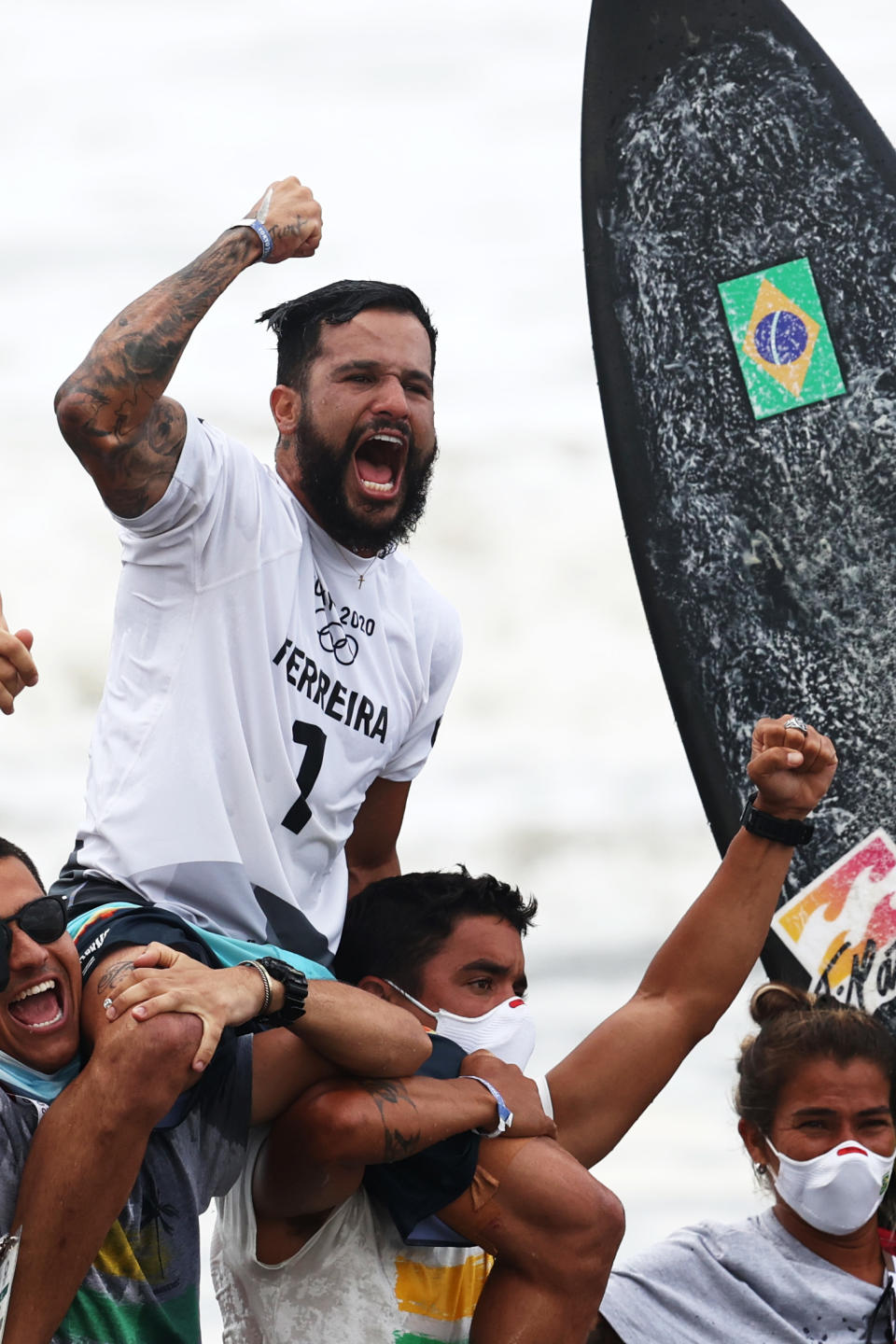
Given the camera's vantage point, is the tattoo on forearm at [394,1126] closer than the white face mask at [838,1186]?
Yes

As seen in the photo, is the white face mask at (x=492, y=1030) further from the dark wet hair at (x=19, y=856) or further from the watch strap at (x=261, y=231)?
the watch strap at (x=261, y=231)

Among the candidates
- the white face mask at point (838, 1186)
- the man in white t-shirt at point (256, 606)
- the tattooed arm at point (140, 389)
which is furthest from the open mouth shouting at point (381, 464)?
the white face mask at point (838, 1186)

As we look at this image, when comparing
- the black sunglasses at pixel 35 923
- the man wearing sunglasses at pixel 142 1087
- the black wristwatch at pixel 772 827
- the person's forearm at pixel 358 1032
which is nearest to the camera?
the man wearing sunglasses at pixel 142 1087

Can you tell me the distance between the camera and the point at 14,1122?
270 cm

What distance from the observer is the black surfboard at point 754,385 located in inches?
191

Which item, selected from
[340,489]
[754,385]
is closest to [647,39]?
[754,385]

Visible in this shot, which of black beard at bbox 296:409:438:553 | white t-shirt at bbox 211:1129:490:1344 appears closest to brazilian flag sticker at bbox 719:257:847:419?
black beard at bbox 296:409:438:553

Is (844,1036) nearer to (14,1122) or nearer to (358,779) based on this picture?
(358,779)

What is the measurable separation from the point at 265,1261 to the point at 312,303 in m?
2.01

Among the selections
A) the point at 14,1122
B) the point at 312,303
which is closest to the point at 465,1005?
the point at 14,1122

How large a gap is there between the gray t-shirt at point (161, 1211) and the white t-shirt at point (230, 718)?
0.34 meters

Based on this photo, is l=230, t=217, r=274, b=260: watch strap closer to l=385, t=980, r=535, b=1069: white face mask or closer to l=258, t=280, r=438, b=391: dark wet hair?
l=258, t=280, r=438, b=391: dark wet hair

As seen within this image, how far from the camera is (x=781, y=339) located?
16.6 ft

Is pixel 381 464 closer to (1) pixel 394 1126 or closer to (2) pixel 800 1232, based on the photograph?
(1) pixel 394 1126
